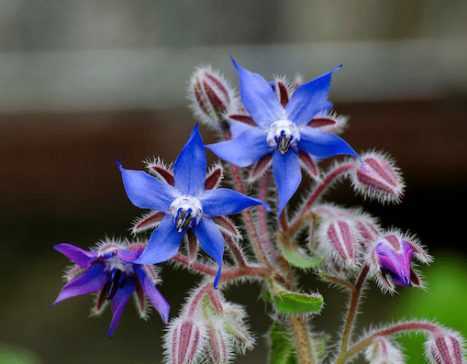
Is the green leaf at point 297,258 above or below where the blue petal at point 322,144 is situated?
below

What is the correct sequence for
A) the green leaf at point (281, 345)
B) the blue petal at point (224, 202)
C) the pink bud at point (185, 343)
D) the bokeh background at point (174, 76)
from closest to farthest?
1. the blue petal at point (224, 202)
2. the pink bud at point (185, 343)
3. the green leaf at point (281, 345)
4. the bokeh background at point (174, 76)

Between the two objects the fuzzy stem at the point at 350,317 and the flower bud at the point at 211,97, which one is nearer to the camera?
the fuzzy stem at the point at 350,317

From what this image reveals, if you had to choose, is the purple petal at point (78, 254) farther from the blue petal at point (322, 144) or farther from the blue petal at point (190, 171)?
the blue petal at point (322, 144)

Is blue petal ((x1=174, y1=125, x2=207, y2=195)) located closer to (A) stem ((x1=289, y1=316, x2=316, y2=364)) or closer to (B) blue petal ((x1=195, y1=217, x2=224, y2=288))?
(B) blue petal ((x1=195, y1=217, x2=224, y2=288))

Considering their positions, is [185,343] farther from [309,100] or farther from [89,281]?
[309,100]

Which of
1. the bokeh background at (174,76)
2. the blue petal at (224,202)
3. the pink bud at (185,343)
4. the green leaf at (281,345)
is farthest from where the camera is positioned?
the bokeh background at (174,76)

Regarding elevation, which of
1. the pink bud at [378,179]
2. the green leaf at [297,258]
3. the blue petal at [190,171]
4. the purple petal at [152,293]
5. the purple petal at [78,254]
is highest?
the pink bud at [378,179]

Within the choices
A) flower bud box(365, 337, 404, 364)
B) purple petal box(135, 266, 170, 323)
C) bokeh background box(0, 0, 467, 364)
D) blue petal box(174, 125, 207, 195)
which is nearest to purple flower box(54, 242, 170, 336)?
purple petal box(135, 266, 170, 323)

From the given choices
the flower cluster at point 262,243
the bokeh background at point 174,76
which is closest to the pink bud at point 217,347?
the flower cluster at point 262,243
